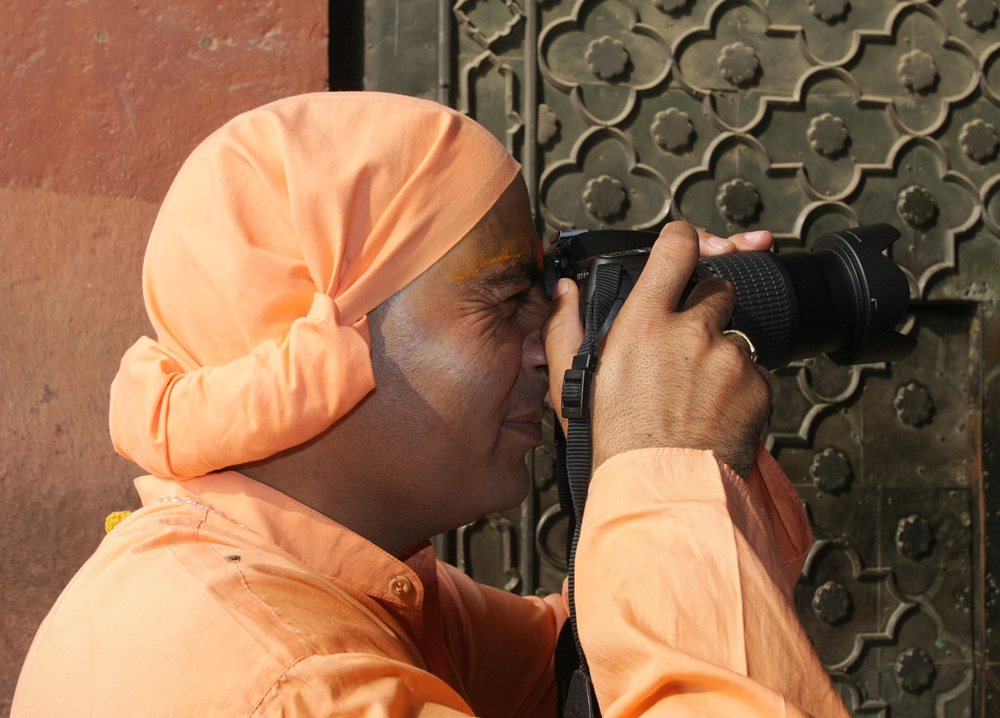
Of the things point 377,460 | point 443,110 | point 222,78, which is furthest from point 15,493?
point 443,110

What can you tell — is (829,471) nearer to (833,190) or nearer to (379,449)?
(833,190)

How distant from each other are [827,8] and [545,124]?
747 mm

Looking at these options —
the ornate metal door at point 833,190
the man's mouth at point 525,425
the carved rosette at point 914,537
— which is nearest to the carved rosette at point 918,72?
the ornate metal door at point 833,190

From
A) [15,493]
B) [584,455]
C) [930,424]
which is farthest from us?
[930,424]

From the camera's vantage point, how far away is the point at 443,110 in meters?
0.96

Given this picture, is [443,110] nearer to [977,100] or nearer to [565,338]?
[565,338]

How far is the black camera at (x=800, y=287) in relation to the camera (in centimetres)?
96

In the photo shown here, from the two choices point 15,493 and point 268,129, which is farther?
point 15,493

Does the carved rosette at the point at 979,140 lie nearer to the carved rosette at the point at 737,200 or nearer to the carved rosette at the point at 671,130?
the carved rosette at the point at 737,200

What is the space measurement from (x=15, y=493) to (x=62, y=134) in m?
0.71

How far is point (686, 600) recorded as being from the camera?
0.69 m

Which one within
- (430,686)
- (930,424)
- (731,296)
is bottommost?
(930,424)

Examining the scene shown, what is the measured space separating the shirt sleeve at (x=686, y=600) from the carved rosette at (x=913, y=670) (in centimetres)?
144

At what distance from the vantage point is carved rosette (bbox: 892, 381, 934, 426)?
1938 mm
